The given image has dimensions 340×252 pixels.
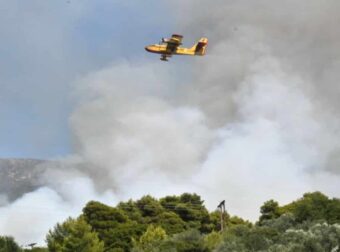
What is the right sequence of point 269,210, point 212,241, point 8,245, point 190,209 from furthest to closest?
point 190,209
point 269,210
point 8,245
point 212,241

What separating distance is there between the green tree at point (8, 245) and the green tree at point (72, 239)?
5.99 meters

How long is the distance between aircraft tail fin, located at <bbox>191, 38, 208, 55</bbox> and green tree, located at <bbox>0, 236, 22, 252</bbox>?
31786 millimetres

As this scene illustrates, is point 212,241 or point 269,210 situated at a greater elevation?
point 269,210

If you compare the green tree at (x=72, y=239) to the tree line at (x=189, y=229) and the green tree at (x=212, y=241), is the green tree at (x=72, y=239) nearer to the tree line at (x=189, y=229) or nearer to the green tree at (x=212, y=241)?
the tree line at (x=189, y=229)

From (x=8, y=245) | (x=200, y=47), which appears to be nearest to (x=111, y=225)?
(x=8, y=245)

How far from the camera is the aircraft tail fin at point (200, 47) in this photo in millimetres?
63894

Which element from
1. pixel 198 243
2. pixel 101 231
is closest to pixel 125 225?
pixel 101 231

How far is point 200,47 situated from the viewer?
2530 inches

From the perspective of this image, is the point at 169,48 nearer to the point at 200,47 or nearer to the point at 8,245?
the point at 200,47

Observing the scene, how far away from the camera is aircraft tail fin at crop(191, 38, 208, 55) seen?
63.9 meters

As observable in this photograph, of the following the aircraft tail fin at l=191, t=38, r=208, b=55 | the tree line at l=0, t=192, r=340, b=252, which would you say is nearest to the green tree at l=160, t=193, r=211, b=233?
the tree line at l=0, t=192, r=340, b=252

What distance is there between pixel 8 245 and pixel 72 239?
10.3 meters

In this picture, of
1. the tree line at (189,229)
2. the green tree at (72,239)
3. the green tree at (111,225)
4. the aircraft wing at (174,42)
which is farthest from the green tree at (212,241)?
the green tree at (111,225)

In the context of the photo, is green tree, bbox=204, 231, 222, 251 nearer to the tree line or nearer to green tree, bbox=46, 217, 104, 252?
the tree line
